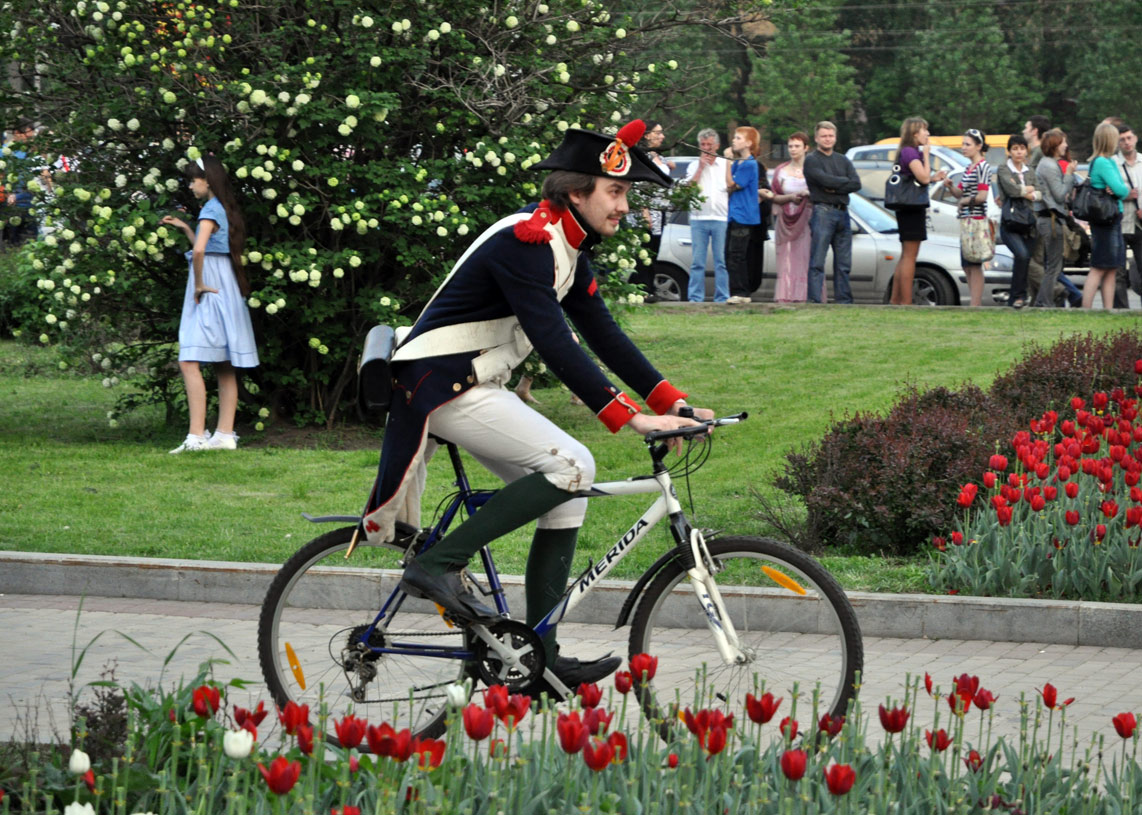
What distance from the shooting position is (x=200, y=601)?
787cm

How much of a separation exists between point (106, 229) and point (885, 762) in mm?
8320

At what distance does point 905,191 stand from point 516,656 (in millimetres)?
13712

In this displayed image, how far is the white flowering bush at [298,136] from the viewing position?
11102 millimetres

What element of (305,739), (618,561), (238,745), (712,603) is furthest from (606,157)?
(238,745)

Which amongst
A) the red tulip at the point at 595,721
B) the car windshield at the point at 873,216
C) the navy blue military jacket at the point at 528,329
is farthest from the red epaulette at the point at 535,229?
the car windshield at the point at 873,216

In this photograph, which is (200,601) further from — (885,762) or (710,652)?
(885,762)

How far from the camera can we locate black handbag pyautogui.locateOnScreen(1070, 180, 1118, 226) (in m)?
17.4

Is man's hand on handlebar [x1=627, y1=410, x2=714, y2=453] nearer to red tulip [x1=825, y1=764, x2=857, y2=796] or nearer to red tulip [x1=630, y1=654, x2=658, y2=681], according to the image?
red tulip [x1=630, y1=654, x2=658, y2=681]

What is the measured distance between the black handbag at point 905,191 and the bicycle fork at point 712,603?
13473 millimetres

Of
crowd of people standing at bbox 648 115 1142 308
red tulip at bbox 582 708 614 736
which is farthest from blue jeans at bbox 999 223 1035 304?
red tulip at bbox 582 708 614 736

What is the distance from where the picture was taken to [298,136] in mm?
11359

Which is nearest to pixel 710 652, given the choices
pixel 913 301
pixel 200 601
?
pixel 200 601

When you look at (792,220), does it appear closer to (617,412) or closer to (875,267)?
(875,267)

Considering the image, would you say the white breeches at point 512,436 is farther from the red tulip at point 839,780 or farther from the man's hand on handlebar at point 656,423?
the red tulip at point 839,780
